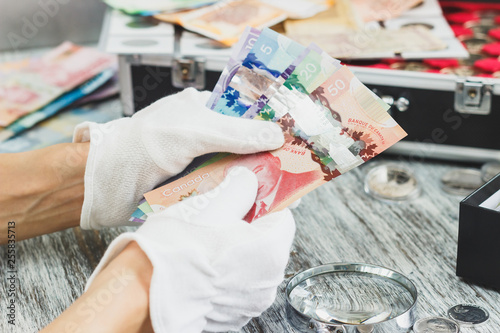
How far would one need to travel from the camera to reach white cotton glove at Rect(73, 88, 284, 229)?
77cm

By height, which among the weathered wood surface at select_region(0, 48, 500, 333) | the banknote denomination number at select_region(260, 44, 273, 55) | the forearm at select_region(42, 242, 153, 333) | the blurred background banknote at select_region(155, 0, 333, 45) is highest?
the banknote denomination number at select_region(260, 44, 273, 55)

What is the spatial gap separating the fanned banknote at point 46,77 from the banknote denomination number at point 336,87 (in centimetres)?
63

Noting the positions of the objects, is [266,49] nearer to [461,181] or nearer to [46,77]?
[461,181]

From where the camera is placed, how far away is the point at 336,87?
802mm

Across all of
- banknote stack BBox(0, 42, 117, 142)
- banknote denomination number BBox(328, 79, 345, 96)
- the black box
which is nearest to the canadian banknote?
banknote denomination number BBox(328, 79, 345, 96)

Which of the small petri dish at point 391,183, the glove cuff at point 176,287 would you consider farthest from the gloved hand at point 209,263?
the small petri dish at point 391,183

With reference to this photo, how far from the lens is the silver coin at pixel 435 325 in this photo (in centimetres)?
70

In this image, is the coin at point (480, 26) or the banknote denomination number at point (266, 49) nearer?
the banknote denomination number at point (266, 49)

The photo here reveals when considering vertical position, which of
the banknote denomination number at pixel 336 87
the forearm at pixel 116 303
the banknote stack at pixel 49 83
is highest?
the banknote denomination number at pixel 336 87

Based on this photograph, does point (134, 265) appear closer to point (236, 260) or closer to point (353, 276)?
point (236, 260)

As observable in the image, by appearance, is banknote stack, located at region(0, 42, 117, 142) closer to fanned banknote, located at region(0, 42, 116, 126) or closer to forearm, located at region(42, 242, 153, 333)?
fanned banknote, located at region(0, 42, 116, 126)

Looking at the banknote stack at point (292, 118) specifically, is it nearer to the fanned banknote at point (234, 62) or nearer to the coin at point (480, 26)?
the fanned banknote at point (234, 62)

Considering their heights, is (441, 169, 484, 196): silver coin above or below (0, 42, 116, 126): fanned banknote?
above

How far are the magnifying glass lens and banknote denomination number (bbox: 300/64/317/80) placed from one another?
237mm
